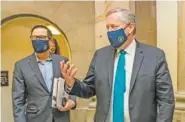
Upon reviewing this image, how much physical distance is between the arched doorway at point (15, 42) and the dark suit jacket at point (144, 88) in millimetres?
2302

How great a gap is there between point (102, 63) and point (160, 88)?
42cm

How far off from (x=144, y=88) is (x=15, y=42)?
3.10 m

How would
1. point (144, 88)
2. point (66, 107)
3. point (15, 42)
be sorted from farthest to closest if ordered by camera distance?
point (15, 42)
point (66, 107)
point (144, 88)

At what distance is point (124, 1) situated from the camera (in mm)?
3760

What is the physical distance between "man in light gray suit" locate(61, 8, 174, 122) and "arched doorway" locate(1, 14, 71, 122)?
7.51 feet

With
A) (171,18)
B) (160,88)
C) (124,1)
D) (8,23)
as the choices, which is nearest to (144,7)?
(124,1)

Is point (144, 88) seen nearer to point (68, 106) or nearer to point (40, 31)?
point (68, 106)

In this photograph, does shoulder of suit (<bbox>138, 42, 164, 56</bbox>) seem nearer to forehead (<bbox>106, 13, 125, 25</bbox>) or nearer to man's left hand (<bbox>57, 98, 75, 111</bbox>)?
forehead (<bbox>106, 13, 125, 25</bbox>)

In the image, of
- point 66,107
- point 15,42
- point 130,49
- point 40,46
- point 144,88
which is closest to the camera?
point 144,88

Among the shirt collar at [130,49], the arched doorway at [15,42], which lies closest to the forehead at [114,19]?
the shirt collar at [130,49]

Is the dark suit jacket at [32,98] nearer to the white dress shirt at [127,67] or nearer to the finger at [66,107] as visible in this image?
the finger at [66,107]

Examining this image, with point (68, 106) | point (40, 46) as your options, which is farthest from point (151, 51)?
point (40, 46)

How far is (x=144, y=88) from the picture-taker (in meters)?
2.21

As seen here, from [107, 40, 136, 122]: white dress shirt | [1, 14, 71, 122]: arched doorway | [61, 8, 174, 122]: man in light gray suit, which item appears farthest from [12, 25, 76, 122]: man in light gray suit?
[1, 14, 71, 122]: arched doorway
